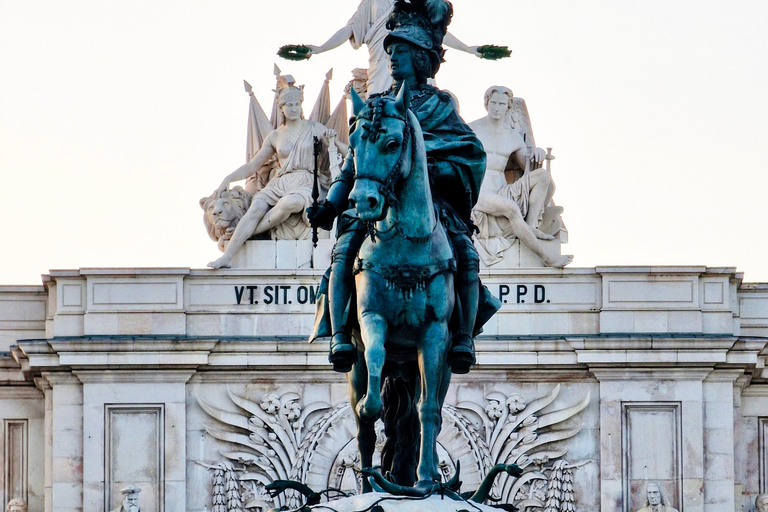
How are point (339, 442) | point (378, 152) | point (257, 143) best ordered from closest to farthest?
point (378, 152) < point (339, 442) < point (257, 143)

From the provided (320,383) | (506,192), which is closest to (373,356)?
(320,383)

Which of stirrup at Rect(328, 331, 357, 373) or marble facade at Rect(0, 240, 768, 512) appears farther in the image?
marble facade at Rect(0, 240, 768, 512)

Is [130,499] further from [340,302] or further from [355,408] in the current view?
[340,302]

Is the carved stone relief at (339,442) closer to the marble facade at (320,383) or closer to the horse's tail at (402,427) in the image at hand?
the marble facade at (320,383)

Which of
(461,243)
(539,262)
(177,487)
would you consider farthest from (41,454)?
(461,243)

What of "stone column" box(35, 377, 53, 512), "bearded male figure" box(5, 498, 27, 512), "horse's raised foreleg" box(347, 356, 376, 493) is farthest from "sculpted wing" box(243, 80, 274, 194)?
"horse's raised foreleg" box(347, 356, 376, 493)

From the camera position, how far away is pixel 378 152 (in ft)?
Result: 62.1

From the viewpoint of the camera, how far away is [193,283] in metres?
39.8

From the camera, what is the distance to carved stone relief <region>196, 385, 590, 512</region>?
3916 centimetres

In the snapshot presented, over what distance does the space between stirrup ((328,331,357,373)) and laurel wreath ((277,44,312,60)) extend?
18.8 m

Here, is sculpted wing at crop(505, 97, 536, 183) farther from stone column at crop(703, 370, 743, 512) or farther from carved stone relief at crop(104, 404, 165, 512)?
carved stone relief at crop(104, 404, 165, 512)

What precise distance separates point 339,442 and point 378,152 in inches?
801

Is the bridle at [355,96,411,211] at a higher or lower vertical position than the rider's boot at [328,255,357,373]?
higher

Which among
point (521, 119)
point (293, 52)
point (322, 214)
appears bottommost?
point (322, 214)
